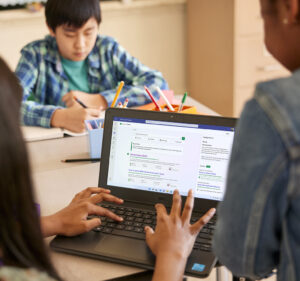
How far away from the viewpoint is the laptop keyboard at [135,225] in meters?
0.99

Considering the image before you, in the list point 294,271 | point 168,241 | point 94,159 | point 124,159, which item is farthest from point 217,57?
point 294,271

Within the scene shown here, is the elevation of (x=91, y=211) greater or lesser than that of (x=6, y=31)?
lesser

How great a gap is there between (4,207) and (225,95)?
9.09 ft

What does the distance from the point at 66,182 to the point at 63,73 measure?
3.07 ft

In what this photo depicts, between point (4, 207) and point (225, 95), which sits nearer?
point (4, 207)

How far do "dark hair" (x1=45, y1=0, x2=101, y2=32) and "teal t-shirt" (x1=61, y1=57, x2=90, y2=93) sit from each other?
22 cm

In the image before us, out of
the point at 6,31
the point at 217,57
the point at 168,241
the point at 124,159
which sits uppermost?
the point at 6,31

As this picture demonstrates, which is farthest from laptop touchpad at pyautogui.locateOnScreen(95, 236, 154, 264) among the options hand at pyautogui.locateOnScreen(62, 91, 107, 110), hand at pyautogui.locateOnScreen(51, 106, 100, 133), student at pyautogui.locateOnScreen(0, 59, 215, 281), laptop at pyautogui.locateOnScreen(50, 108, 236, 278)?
hand at pyautogui.locateOnScreen(62, 91, 107, 110)

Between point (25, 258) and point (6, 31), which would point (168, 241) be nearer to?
point (25, 258)

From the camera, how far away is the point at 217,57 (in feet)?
10.9

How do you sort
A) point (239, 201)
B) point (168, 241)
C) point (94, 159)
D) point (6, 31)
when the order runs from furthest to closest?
point (6, 31) → point (94, 159) → point (168, 241) → point (239, 201)

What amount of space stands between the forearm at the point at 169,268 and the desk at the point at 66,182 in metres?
0.07

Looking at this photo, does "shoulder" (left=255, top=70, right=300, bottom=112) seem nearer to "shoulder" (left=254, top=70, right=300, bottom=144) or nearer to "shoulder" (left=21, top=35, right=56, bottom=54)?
"shoulder" (left=254, top=70, right=300, bottom=144)

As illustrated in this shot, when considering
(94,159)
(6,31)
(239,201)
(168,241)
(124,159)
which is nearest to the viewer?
(239,201)
